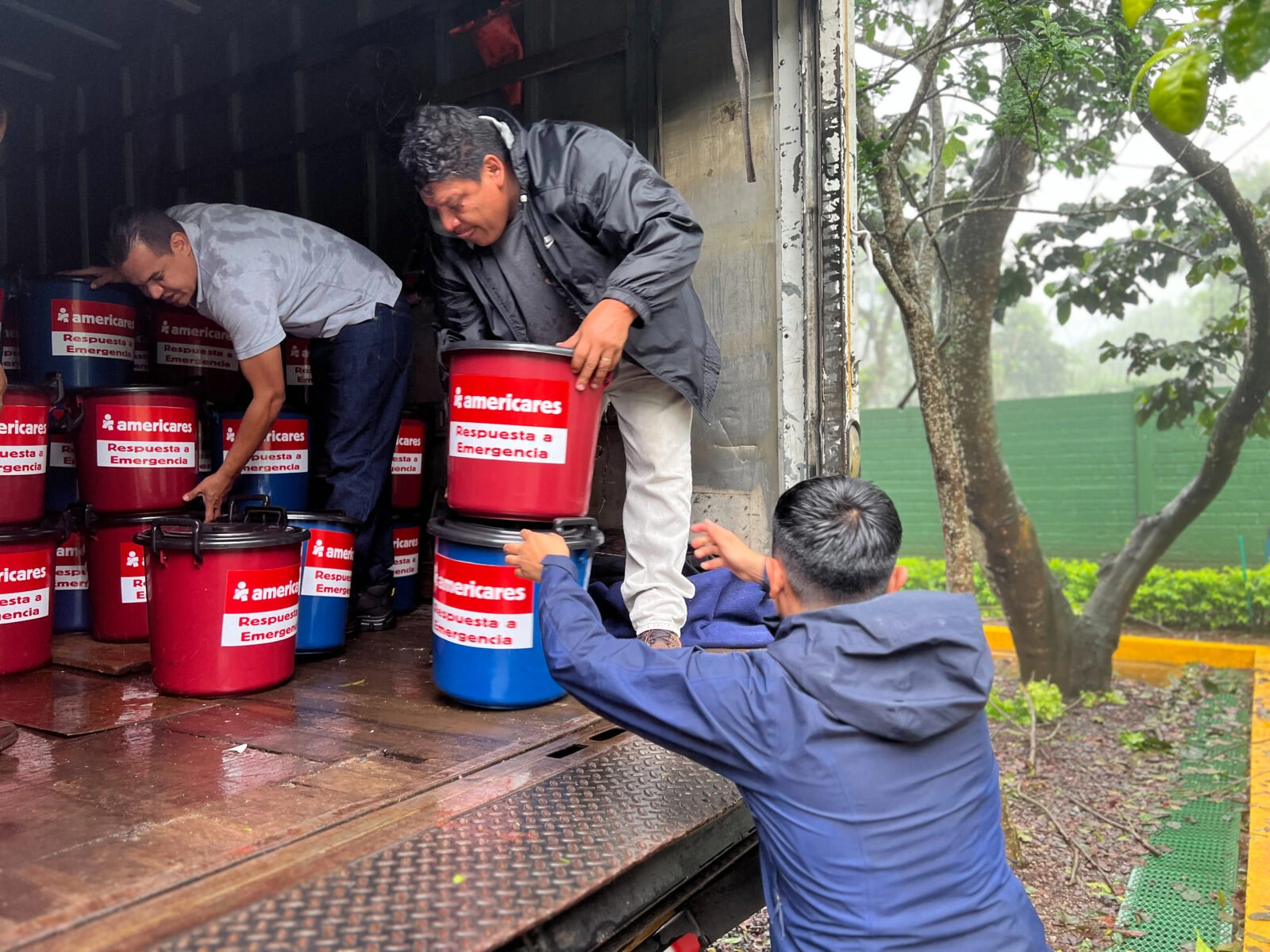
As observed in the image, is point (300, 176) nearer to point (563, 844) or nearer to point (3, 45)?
point (3, 45)

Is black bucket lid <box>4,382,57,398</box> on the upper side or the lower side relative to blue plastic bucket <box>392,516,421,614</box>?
upper

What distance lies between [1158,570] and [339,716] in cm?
917

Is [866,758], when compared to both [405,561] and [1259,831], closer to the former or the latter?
[405,561]

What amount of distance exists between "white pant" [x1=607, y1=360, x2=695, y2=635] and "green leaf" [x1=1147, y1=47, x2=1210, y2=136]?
75.1 inches

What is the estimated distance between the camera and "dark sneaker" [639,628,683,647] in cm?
268

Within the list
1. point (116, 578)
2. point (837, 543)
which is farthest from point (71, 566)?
point (837, 543)

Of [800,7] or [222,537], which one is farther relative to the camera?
[800,7]

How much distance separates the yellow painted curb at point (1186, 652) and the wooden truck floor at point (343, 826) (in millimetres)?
5805

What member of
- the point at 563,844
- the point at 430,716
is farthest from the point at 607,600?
the point at 563,844

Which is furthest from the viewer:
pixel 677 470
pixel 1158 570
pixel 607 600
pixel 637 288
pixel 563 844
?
pixel 1158 570

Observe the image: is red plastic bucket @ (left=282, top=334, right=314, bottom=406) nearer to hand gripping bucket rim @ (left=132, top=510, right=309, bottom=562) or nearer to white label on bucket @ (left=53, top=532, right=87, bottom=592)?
white label on bucket @ (left=53, top=532, right=87, bottom=592)

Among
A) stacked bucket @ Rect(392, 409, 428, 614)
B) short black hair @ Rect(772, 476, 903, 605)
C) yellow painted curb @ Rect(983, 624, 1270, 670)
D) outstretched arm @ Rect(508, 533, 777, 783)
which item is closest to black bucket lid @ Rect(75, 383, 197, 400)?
stacked bucket @ Rect(392, 409, 428, 614)

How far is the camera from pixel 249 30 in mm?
4863

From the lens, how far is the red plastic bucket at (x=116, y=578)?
10.5 ft
